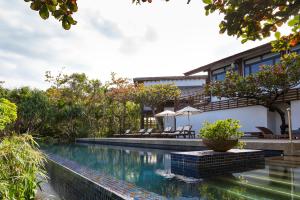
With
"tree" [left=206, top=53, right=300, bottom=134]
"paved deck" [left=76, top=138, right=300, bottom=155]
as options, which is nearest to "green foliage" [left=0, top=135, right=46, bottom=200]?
"paved deck" [left=76, top=138, right=300, bottom=155]

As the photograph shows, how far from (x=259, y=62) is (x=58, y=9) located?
18862 millimetres

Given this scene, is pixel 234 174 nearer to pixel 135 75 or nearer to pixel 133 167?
pixel 133 167

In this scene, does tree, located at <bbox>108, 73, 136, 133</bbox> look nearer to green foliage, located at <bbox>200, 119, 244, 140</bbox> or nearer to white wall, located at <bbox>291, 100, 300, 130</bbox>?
white wall, located at <bbox>291, 100, 300, 130</bbox>

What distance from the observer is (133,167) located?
8.79 metres

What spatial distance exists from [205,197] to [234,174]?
2311 mm

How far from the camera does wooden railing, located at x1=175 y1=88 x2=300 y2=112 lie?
1573 centimetres

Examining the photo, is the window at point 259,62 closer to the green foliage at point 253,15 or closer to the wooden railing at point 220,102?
the wooden railing at point 220,102

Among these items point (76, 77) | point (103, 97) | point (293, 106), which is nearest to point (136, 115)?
point (103, 97)

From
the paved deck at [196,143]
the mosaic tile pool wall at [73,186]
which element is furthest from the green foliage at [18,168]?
the paved deck at [196,143]

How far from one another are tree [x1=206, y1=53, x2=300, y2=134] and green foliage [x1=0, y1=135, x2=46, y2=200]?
465 inches

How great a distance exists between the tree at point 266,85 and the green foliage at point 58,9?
1342 centimetres

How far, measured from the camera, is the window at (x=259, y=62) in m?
18.0

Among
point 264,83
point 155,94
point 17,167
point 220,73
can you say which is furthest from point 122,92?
point 17,167

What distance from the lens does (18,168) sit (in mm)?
4992
